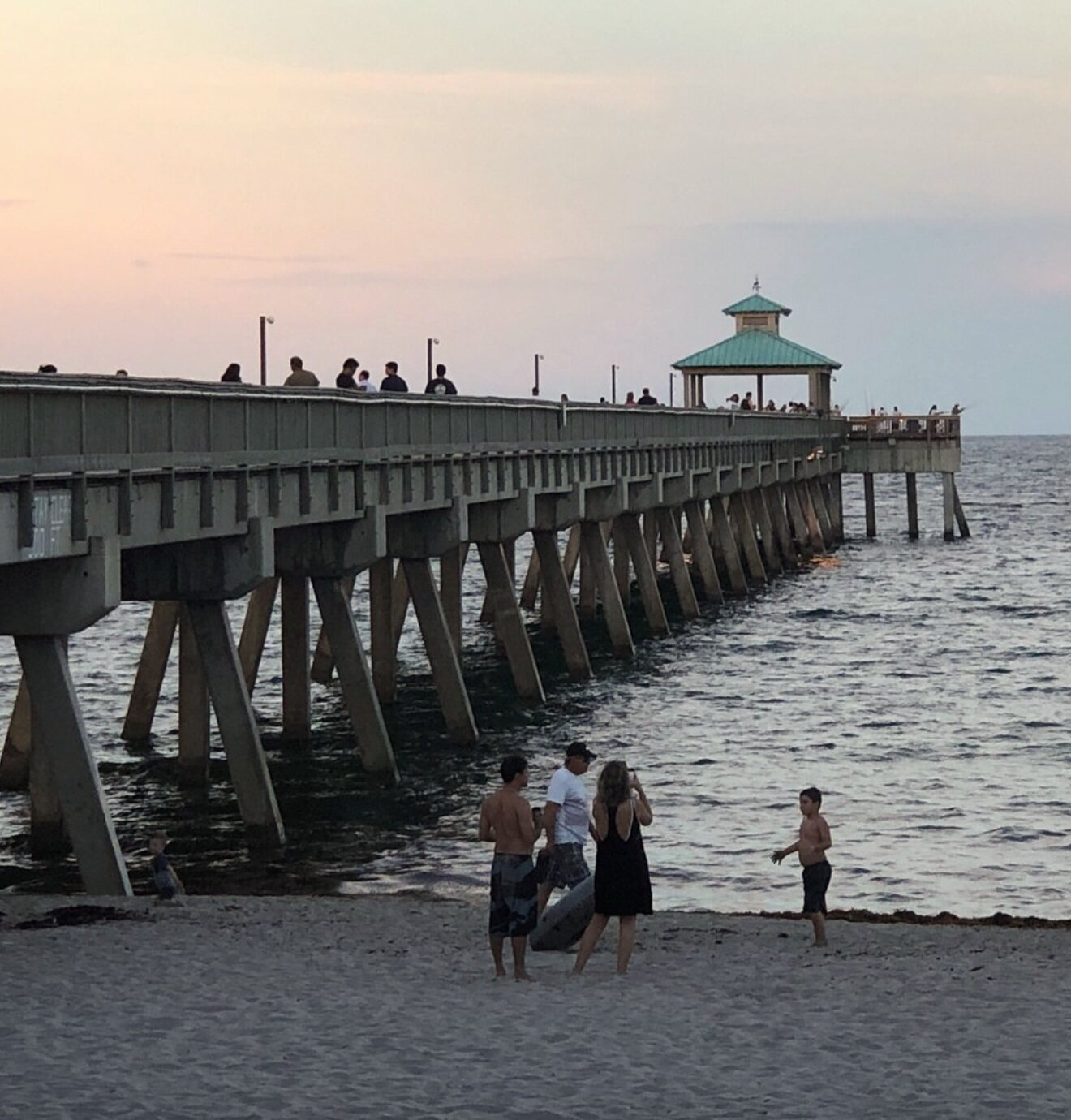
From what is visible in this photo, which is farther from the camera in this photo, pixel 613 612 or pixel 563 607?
pixel 613 612

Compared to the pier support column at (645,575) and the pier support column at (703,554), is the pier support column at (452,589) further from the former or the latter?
the pier support column at (703,554)

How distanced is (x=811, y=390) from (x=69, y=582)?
72.7 meters

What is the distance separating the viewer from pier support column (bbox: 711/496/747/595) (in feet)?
210

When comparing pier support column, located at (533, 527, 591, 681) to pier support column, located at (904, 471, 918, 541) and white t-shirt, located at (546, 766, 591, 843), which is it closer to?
white t-shirt, located at (546, 766, 591, 843)

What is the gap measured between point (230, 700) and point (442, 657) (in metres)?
8.57

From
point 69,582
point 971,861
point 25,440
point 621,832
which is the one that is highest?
point 25,440

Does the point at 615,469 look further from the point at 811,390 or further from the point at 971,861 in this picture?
Answer: the point at 811,390

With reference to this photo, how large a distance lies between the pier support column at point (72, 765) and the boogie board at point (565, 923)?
4.84 metres

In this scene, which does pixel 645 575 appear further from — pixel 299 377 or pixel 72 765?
pixel 72 765

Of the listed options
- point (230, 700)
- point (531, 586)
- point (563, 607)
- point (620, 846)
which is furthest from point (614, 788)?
point (531, 586)

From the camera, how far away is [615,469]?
47531 mm

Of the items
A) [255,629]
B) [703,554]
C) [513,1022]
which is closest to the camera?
[513,1022]

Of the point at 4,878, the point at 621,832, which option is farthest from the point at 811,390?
the point at 621,832

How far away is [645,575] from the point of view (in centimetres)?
5016
